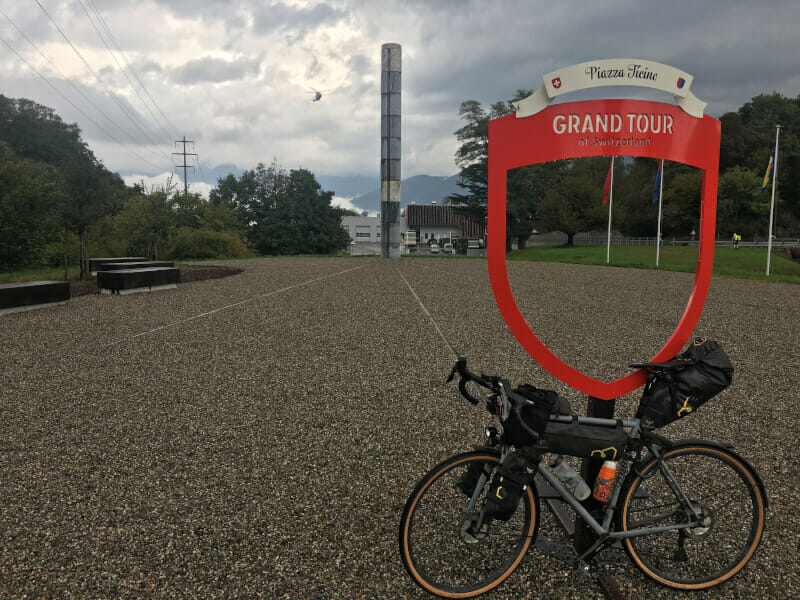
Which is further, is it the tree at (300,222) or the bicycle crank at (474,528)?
the tree at (300,222)

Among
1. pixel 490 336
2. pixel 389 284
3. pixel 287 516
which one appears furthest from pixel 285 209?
pixel 287 516

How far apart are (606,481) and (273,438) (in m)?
2.72

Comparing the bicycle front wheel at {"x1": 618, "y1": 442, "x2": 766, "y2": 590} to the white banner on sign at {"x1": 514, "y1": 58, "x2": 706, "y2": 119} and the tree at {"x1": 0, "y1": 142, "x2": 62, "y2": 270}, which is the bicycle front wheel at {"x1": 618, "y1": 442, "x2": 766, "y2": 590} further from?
the tree at {"x1": 0, "y1": 142, "x2": 62, "y2": 270}

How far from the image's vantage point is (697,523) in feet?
8.27

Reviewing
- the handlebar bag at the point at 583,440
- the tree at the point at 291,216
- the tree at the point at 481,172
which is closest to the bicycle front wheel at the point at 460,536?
the handlebar bag at the point at 583,440

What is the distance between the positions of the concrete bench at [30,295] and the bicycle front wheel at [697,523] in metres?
11.7

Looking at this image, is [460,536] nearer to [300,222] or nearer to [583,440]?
[583,440]

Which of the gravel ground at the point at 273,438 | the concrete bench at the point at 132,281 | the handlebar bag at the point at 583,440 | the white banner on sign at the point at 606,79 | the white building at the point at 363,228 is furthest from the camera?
the white building at the point at 363,228

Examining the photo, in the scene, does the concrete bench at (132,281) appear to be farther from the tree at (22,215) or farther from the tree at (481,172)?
the tree at (481,172)

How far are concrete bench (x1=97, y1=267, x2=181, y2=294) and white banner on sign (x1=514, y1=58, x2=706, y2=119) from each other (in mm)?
13577

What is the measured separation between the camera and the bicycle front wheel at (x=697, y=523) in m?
2.46

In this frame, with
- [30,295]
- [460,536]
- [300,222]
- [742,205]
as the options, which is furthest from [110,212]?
[742,205]

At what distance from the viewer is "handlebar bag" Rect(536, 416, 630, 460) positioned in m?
2.36

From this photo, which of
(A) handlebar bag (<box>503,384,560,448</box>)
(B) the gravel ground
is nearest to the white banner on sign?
(A) handlebar bag (<box>503,384,560,448</box>)
